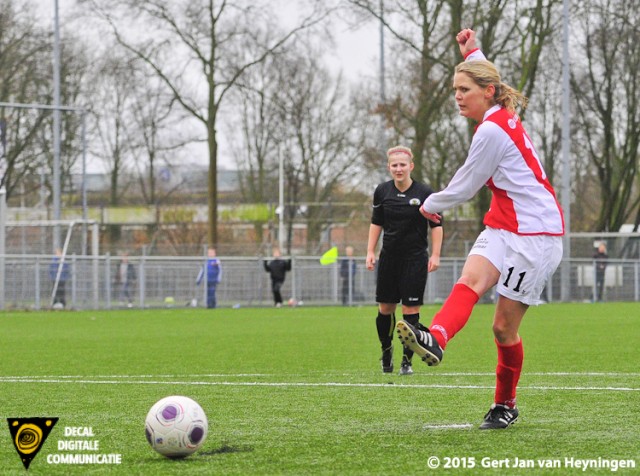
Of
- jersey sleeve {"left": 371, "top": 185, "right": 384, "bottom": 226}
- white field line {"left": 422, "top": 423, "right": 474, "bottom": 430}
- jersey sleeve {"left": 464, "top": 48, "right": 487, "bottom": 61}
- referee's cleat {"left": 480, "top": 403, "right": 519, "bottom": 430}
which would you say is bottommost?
white field line {"left": 422, "top": 423, "right": 474, "bottom": 430}

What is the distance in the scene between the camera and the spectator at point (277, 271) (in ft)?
105

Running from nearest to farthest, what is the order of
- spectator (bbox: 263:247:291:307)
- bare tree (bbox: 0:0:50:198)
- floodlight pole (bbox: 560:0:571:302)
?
spectator (bbox: 263:247:291:307), floodlight pole (bbox: 560:0:571:302), bare tree (bbox: 0:0:50:198)

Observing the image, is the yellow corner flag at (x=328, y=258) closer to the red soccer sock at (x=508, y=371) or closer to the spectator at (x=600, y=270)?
the spectator at (x=600, y=270)

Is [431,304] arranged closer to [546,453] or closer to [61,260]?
[61,260]

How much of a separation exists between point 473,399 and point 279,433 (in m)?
2.16

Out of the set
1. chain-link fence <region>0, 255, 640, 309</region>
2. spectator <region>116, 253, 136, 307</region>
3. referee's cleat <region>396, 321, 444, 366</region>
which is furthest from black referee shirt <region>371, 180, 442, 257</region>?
spectator <region>116, 253, 136, 307</region>

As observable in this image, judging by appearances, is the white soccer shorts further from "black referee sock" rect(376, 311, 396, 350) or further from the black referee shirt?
"black referee sock" rect(376, 311, 396, 350)

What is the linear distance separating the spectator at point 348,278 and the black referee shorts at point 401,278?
22121 mm

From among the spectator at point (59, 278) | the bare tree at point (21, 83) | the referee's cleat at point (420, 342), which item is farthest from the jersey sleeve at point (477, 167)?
the bare tree at point (21, 83)

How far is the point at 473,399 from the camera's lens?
8.18m

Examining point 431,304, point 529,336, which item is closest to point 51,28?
point 431,304

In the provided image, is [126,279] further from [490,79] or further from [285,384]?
[490,79]

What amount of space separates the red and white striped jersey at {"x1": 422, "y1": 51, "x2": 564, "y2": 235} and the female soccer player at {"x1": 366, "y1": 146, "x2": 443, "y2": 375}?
13.0 ft

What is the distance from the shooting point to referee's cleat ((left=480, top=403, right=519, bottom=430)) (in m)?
6.55
